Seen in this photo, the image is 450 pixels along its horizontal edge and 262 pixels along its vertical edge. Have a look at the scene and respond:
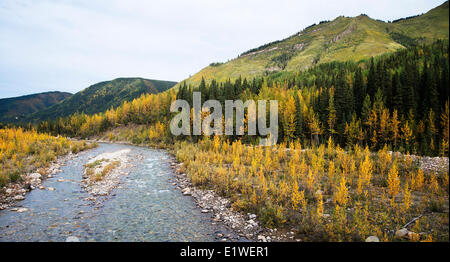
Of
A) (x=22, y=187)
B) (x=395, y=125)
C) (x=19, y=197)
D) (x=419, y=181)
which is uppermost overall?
(x=395, y=125)

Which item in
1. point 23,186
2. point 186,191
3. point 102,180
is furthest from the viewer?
point 102,180

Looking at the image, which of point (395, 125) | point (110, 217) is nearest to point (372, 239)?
point (110, 217)

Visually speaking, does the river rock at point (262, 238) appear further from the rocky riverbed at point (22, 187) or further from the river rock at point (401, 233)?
the rocky riverbed at point (22, 187)

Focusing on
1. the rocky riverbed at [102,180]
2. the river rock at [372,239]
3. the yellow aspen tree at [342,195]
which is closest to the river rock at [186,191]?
the rocky riverbed at [102,180]

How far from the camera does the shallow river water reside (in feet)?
33.3

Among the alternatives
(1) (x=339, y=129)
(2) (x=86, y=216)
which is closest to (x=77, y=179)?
(2) (x=86, y=216)

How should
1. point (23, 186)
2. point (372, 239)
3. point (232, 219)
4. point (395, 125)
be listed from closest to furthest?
1. point (372, 239)
2. point (232, 219)
3. point (23, 186)
4. point (395, 125)

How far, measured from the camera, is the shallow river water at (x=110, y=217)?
33.3ft

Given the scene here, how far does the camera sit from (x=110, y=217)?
40.2ft

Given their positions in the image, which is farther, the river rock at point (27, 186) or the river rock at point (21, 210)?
the river rock at point (27, 186)

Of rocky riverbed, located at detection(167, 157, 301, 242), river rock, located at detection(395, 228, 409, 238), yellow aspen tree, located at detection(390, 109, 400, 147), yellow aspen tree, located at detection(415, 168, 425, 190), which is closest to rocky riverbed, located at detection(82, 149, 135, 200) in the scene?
rocky riverbed, located at detection(167, 157, 301, 242)

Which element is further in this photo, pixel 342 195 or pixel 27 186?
pixel 27 186

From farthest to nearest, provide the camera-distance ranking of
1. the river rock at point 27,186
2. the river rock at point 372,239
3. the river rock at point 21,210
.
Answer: the river rock at point 27,186
the river rock at point 21,210
the river rock at point 372,239

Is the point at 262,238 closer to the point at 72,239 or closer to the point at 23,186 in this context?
the point at 72,239
